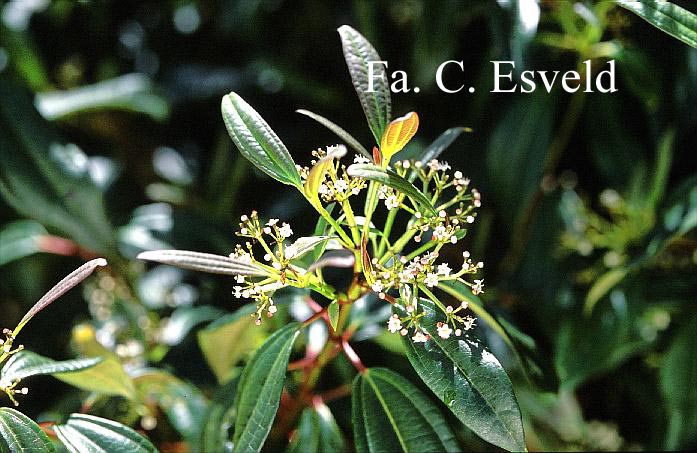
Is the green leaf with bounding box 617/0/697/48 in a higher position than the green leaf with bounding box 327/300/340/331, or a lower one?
higher

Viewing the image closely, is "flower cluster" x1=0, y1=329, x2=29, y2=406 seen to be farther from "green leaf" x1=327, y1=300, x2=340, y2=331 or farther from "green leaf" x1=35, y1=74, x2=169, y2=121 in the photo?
"green leaf" x1=35, y1=74, x2=169, y2=121

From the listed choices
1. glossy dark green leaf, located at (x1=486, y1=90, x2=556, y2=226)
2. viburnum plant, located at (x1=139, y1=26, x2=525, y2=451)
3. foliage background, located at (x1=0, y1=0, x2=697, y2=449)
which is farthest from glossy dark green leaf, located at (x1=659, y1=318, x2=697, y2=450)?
viburnum plant, located at (x1=139, y1=26, x2=525, y2=451)

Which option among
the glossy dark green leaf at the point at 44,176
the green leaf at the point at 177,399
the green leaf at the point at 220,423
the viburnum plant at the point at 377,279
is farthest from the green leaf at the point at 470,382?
the glossy dark green leaf at the point at 44,176

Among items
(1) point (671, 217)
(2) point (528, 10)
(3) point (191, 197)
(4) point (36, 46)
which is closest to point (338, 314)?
(2) point (528, 10)

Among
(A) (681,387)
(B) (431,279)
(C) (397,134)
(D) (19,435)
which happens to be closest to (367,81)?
(C) (397,134)

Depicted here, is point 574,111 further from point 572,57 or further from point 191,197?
point 191,197

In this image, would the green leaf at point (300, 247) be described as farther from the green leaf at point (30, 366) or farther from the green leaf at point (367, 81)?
the green leaf at point (30, 366)

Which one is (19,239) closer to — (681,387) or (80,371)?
(80,371)
